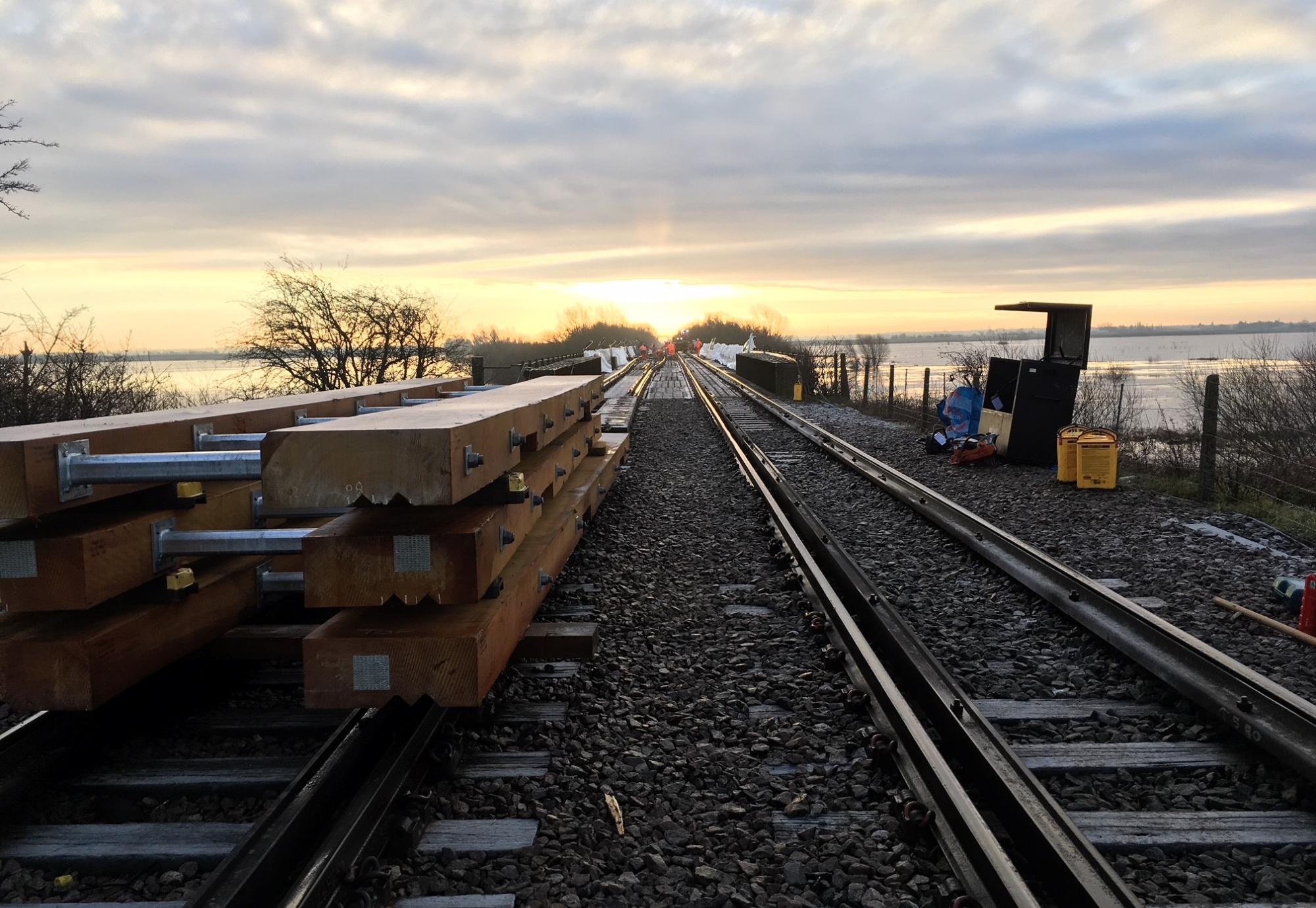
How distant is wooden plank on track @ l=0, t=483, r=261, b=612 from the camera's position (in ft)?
10.4

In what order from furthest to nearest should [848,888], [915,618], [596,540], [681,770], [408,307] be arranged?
[408,307], [596,540], [915,618], [681,770], [848,888]

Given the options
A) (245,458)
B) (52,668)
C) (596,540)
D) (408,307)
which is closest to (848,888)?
(245,458)

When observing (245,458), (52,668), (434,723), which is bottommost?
(434,723)

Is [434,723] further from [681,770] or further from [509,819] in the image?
[681,770]

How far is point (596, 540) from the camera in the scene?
750 centimetres

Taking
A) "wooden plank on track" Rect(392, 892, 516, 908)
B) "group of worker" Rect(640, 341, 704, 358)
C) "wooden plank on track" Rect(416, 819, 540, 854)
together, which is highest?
"group of worker" Rect(640, 341, 704, 358)

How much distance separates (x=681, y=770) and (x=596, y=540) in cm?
415

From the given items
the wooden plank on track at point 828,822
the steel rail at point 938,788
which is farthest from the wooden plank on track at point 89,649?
the steel rail at point 938,788

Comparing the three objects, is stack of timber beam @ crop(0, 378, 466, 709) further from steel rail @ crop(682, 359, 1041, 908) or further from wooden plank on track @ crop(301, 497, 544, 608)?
steel rail @ crop(682, 359, 1041, 908)

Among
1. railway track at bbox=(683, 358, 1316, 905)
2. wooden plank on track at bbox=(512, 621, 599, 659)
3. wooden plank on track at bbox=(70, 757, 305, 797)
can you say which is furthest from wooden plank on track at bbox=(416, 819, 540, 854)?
wooden plank on track at bbox=(512, 621, 599, 659)

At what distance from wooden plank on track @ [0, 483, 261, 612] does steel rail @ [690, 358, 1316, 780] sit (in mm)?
4571

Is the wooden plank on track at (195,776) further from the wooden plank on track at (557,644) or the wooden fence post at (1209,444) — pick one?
the wooden fence post at (1209,444)

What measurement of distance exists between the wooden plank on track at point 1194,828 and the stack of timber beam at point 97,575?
3.23 m

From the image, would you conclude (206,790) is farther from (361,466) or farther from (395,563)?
(361,466)
